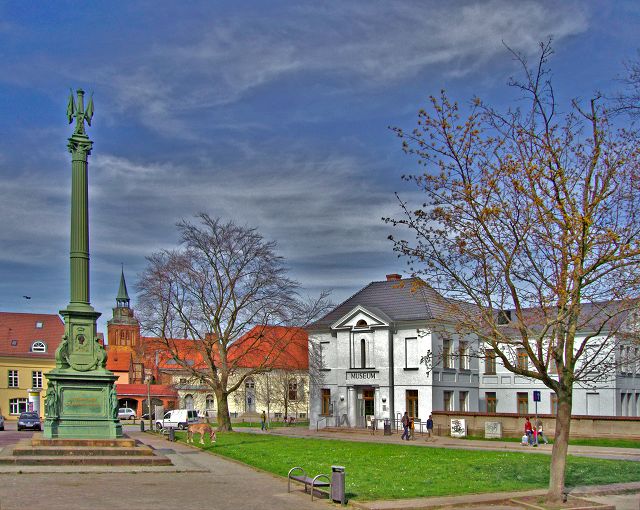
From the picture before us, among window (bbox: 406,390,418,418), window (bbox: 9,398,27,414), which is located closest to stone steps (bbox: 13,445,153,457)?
window (bbox: 406,390,418,418)

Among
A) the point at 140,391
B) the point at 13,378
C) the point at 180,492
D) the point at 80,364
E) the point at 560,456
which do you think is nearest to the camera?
the point at 560,456

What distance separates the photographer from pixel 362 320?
53500 mm

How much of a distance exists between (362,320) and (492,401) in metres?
11.5

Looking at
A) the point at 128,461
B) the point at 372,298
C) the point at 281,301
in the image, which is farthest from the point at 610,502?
the point at 372,298

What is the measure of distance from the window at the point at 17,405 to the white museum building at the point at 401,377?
146 feet

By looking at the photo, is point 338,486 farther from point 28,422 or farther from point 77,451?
point 28,422

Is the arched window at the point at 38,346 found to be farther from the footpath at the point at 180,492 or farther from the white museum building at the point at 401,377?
the footpath at the point at 180,492

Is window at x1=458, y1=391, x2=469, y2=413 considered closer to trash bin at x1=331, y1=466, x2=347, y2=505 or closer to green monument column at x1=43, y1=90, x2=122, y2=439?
green monument column at x1=43, y1=90, x2=122, y2=439

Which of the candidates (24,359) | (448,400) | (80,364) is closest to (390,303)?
(448,400)

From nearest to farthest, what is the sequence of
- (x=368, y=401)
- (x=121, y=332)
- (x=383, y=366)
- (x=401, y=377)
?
1. (x=401, y=377)
2. (x=383, y=366)
3. (x=368, y=401)
4. (x=121, y=332)

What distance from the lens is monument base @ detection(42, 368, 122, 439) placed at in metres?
27.5

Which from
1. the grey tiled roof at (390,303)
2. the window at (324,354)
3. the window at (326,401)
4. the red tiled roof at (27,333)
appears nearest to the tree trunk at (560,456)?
the grey tiled roof at (390,303)

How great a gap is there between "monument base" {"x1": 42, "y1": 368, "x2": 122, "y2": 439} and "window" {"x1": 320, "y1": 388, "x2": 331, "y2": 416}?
92.1ft

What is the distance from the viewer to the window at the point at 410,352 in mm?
50906
